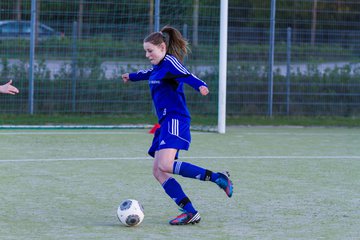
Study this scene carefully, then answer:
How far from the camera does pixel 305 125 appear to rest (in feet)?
53.7

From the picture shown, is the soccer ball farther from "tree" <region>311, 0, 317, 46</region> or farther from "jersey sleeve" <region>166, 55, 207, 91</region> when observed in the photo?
"tree" <region>311, 0, 317, 46</region>

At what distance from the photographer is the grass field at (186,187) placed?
21.7 ft

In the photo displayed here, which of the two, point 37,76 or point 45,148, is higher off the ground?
point 37,76

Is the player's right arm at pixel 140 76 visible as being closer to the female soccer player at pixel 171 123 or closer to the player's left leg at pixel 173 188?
the female soccer player at pixel 171 123

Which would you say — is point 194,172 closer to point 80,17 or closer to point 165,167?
point 165,167

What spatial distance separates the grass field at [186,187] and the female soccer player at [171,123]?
286 mm

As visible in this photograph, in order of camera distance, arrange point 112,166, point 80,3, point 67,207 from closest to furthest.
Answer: point 67,207 → point 112,166 → point 80,3

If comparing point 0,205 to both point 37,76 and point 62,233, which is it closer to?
point 62,233

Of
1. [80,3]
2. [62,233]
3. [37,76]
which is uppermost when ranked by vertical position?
[80,3]

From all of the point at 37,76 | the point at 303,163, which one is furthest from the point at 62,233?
the point at 37,76

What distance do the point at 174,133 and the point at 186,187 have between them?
2013 millimetres

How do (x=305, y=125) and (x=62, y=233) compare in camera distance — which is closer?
(x=62, y=233)

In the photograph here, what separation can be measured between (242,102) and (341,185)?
315 inches

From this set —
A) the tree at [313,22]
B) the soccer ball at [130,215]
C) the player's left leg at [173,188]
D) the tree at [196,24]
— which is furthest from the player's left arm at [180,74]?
the tree at [313,22]
